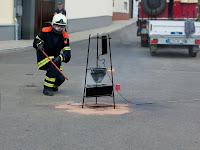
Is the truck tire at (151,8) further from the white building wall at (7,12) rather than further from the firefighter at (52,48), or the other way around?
the firefighter at (52,48)

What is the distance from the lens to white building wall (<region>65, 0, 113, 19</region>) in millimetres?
32906

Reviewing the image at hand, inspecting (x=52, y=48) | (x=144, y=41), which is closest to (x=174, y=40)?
(x=144, y=41)

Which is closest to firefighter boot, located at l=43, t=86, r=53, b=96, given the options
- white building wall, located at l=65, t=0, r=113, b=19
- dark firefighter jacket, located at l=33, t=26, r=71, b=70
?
dark firefighter jacket, located at l=33, t=26, r=71, b=70

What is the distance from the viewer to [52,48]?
10.2 meters

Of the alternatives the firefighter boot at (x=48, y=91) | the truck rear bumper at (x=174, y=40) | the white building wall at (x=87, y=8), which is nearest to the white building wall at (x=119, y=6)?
the white building wall at (x=87, y=8)

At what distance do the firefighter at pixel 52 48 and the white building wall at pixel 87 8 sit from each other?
872 inches

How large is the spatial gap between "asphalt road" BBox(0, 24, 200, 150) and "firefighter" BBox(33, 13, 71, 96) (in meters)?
0.34

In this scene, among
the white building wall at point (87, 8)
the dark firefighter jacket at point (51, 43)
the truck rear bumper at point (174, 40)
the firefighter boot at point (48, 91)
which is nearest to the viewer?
the firefighter boot at point (48, 91)

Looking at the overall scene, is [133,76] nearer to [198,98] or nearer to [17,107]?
[198,98]

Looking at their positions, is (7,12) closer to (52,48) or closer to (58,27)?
(52,48)

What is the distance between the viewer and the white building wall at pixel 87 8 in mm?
32906

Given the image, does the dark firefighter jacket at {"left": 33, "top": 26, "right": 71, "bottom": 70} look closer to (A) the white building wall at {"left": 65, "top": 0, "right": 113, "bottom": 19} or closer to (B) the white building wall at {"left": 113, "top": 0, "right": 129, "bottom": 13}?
(A) the white building wall at {"left": 65, "top": 0, "right": 113, "bottom": 19}

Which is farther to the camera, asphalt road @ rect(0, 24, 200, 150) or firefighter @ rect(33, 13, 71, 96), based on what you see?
firefighter @ rect(33, 13, 71, 96)

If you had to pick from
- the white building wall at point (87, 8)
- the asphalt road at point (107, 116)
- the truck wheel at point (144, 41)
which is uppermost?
the white building wall at point (87, 8)
